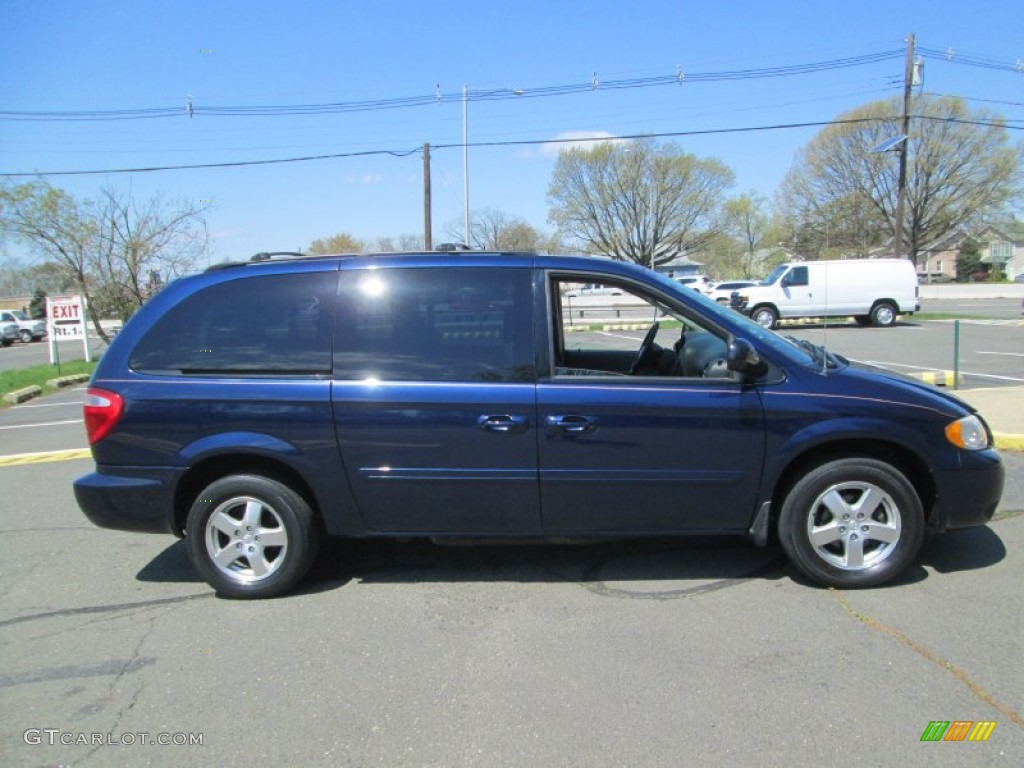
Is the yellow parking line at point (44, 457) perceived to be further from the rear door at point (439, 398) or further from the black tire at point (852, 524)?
the black tire at point (852, 524)

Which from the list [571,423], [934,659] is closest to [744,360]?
[571,423]

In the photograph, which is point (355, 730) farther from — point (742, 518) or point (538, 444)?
point (742, 518)

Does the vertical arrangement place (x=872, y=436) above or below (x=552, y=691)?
above

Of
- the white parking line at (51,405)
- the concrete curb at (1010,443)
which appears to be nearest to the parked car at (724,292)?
the concrete curb at (1010,443)

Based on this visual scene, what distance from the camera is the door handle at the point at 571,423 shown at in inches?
140

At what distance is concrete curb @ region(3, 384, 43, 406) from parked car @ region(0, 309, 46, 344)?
2685 cm

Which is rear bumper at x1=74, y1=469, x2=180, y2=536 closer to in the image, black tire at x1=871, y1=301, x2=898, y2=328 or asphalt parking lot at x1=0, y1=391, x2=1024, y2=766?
asphalt parking lot at x1=0, y1=391, x2=1024, y2=766

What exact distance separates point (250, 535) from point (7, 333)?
130ft

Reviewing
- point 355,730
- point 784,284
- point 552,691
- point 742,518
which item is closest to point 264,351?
point 355,730

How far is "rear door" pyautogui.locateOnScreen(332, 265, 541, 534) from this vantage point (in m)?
3.59

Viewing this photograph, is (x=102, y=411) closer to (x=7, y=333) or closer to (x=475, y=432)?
(x=475, y=432)

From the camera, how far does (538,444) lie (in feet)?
11.7

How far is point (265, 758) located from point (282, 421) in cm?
166

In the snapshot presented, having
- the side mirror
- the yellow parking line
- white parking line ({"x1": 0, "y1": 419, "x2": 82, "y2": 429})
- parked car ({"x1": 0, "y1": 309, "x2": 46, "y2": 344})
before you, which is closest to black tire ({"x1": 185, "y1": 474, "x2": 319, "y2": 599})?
the side mirror
